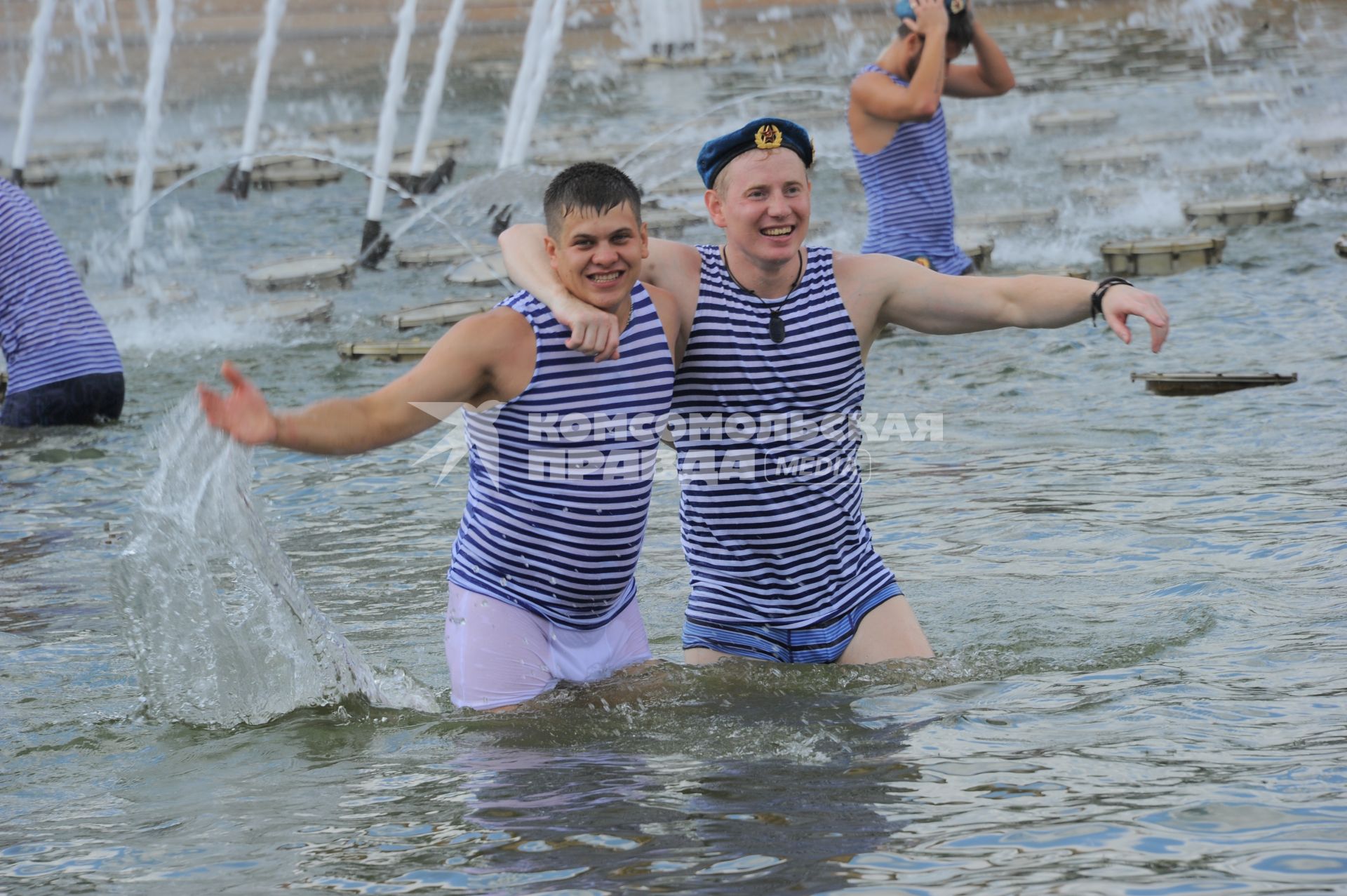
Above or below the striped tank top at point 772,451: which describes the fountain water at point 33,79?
above

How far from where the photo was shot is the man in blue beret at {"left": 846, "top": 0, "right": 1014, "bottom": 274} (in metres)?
9.02

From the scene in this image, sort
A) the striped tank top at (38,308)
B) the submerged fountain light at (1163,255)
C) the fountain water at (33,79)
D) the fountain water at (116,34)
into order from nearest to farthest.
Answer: the striped tank top at (38,308) → the submerged fountain light at (1163,255) → the fountain water at (33,79) → the fountain water at (116,34)

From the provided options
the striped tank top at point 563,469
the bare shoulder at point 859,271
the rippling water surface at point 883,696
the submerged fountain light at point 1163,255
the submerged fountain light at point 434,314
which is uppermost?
the submerged fountain light at point 1163,255

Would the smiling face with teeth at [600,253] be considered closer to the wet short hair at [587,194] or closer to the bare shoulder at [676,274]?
the wet short hair at [587,194]

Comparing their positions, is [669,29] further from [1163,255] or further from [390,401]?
[390,401]

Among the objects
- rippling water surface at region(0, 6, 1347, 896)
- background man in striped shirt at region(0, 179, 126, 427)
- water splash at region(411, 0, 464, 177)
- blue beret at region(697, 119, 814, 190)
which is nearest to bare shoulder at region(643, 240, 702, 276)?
blue beret at region(697, 119, 814, 190)

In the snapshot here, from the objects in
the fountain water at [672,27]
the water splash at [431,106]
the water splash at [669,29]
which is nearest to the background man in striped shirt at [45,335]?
the water splash at [431,106]

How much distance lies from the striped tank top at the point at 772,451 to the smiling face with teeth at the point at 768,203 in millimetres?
161

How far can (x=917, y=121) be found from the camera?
9.23m

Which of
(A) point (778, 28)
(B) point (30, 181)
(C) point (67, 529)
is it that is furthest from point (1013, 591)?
(A) point (778, 28)

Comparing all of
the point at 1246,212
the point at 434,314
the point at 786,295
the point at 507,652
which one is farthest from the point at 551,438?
the point at 1246,212

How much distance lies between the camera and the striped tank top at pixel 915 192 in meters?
9.54

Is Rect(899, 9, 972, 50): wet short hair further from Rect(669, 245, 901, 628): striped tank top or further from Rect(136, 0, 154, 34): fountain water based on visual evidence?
Rect(136, 0, 154, 34): fountain water

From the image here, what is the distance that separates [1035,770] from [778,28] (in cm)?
3411
